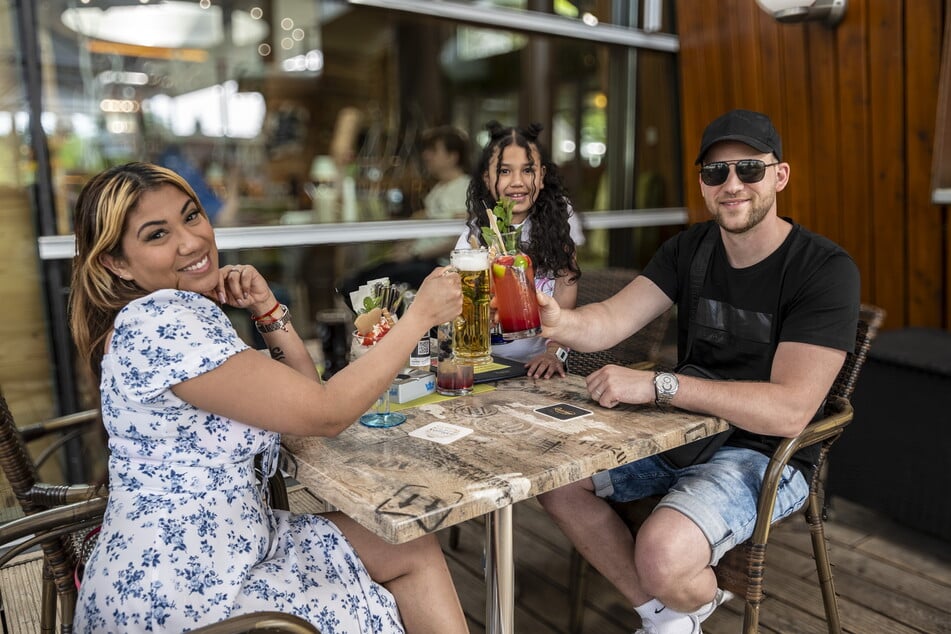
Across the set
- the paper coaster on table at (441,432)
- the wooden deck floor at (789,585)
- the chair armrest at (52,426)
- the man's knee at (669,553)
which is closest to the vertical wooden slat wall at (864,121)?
the wooden deck floor at (789,585)

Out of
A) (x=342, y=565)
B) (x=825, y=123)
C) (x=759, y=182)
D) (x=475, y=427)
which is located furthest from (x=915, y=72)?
(x=342, y=565)

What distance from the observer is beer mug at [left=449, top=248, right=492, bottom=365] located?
1.62 metres

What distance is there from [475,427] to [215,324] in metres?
0.57

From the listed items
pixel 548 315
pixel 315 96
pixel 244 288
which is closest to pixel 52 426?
pixel 244 288

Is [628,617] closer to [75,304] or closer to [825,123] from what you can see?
[75,304]

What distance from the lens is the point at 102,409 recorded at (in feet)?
4.42

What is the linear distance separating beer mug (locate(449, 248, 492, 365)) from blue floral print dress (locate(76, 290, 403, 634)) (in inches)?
21.1

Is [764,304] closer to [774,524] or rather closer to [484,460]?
[774,524]

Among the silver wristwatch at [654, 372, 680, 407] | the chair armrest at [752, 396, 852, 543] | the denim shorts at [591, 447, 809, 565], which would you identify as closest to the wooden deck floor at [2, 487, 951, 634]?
the denim shorts at [591, 447, 809, 565]

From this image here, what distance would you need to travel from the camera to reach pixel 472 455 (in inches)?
54.8

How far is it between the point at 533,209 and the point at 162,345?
1487mm

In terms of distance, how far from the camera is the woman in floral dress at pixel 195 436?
124 cm

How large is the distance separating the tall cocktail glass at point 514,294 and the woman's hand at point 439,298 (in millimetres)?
266

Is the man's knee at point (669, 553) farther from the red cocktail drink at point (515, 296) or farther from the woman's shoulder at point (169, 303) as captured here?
the woman's shoulder at point (169, 303)
